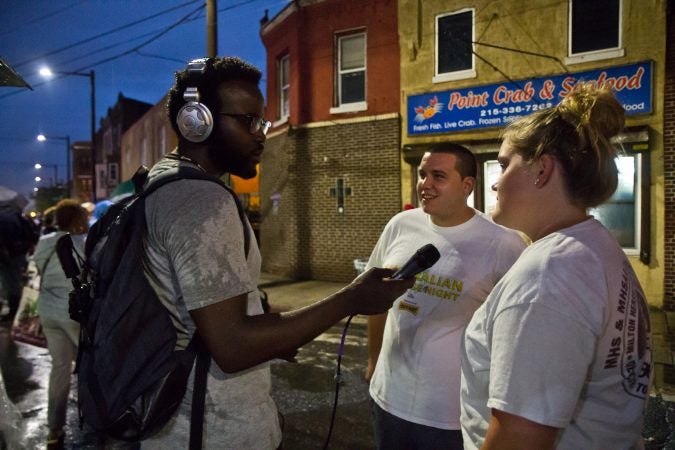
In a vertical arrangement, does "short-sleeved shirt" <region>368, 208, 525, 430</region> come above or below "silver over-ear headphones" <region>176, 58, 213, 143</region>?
below

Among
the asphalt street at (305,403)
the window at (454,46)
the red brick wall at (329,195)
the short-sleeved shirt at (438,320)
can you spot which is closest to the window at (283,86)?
the red brick wall at (329,195)

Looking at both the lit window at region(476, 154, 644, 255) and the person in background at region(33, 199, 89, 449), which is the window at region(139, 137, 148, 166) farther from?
the person in background at region(33, 199, 89, 449)

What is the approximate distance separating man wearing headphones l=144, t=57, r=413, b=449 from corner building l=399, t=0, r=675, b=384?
866cm

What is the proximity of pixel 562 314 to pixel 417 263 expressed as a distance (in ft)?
2.44

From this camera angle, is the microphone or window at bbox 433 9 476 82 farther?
window at bbox 433 9 476 82

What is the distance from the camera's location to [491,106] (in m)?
10.9

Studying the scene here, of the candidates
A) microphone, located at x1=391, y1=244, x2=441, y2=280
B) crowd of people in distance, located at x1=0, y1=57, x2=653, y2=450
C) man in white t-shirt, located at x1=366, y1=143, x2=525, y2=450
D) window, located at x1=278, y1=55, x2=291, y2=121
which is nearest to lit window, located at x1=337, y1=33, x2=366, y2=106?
window, located at x1=278, y1=55, x2=291, y2=121

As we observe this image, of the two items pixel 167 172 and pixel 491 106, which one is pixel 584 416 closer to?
pixel 167 172

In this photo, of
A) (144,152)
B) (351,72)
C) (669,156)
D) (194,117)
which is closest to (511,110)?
(669,156)

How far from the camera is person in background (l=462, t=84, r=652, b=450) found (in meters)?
1.20

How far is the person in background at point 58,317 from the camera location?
158 inches

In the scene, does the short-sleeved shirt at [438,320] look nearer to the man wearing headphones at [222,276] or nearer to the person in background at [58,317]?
the man wearing headphones at [222,276]

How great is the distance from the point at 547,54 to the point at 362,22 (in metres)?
4.68

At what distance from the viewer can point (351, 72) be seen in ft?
42.2
